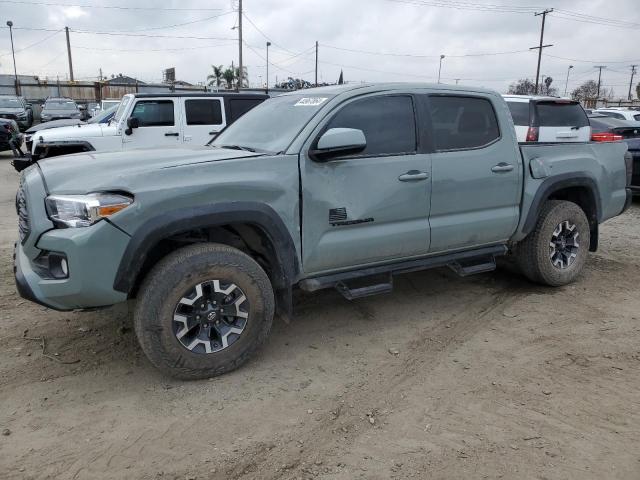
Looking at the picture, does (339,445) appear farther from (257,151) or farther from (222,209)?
(257,151)

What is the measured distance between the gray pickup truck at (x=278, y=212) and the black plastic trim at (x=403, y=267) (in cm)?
1

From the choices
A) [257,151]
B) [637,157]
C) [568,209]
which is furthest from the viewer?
[637,157]

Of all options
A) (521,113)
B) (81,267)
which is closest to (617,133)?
(521,113)

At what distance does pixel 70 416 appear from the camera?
9.98 feet

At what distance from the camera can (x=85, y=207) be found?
119 inches

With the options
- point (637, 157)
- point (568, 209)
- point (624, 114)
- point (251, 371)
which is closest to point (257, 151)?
point (251, 371)

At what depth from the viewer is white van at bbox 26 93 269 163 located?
933 cm

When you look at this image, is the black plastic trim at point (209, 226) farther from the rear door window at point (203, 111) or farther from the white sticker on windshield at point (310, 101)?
the rear door window at point (203, 111)

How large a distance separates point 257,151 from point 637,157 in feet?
25.9

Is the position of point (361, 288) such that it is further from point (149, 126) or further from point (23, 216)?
point (149, 126)

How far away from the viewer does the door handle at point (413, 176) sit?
3971mm

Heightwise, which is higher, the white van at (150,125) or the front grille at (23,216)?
the white van at (150,125)

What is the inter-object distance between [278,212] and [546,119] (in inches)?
299

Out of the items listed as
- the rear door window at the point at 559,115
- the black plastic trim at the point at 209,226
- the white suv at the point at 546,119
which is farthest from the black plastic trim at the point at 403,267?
the rear door window at the point at 559,115
